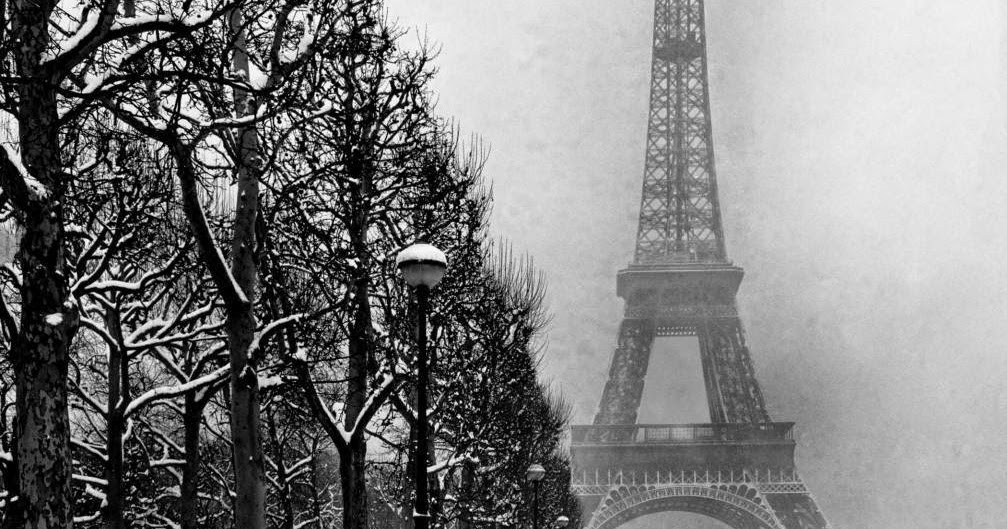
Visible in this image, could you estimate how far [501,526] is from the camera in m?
21.7

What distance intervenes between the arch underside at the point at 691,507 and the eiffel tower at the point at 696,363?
67 mm

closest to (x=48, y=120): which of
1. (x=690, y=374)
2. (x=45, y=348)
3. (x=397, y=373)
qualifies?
(x=45, y=348)

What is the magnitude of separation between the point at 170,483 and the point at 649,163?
131ft

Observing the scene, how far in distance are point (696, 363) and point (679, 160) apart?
49.2ft

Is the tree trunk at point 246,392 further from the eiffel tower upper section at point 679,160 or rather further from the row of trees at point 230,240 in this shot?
the eiffel tower upper section at point 679,160

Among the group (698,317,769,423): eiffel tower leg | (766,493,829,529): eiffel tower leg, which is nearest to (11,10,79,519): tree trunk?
(766,493,829,529): eiffel tower leg

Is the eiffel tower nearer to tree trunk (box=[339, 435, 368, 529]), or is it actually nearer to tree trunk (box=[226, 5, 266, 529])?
tree trunk (box=[339, 435, 368, 529])

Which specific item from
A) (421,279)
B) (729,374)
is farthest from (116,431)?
(729,374)

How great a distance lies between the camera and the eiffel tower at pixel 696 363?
52.6 m

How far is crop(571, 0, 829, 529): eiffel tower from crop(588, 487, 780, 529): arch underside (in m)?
0.07

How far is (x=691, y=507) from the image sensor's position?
5566 centimetres

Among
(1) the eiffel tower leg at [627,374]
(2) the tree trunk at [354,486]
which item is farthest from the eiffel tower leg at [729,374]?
(2) the tree trunk at [354,486]

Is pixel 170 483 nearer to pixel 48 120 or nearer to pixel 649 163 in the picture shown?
pixel 48 120

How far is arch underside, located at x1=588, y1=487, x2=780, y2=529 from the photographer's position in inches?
2026
